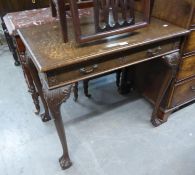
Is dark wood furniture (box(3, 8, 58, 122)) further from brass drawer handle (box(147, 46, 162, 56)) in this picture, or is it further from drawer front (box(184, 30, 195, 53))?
drawer front (box(184, 30, 195, 53))

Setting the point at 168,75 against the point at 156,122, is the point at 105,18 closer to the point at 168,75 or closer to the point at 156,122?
the point at 168,75

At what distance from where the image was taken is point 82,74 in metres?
0.94

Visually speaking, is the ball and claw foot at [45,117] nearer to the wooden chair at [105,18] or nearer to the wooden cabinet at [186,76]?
the wooden chair at [105,18]

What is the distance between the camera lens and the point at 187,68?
1.33 m

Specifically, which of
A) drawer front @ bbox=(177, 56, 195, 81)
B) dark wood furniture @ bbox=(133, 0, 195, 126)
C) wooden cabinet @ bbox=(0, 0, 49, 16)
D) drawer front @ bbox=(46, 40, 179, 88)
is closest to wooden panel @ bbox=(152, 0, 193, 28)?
dark wood furniture @ bbox=(133, 0, 195, 126)

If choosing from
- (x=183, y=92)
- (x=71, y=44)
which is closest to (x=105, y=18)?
(x=71, y=44)

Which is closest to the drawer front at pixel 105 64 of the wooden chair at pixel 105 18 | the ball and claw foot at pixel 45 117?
the wooden chair at pixel 105 18

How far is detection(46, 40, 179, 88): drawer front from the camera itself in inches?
35.1

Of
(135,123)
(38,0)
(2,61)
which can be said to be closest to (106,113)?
(135,123)

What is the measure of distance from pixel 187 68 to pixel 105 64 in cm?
66

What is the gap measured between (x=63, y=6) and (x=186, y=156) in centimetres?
119

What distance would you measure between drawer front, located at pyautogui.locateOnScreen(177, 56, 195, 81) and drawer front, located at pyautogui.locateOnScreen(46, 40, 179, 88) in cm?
18

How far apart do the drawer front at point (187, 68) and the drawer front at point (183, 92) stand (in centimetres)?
6

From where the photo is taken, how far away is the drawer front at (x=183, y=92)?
4.65 feet
